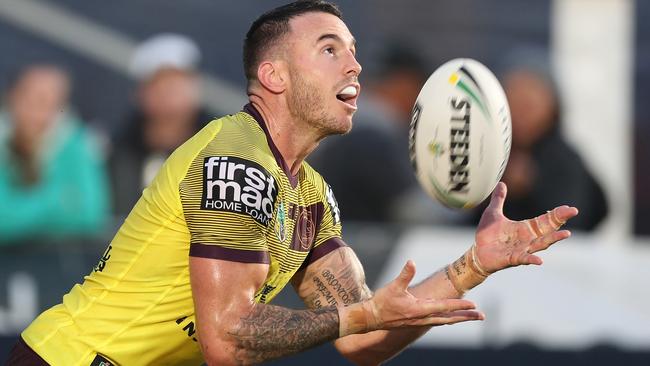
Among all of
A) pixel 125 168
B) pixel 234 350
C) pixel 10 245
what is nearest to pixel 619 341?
pixel 125 168

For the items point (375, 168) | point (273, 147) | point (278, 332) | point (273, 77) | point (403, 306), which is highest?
point (375, 168)

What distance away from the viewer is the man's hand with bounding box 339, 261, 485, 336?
4691mm

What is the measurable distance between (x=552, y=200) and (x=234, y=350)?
4989mm

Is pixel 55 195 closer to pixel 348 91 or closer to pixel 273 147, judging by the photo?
pixel 273 147

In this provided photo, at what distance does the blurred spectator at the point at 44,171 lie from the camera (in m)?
9.04

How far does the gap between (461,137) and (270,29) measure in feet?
2.98

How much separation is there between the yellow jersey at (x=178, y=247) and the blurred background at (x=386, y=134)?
3194mm

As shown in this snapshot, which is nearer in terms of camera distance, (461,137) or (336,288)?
(461,137)

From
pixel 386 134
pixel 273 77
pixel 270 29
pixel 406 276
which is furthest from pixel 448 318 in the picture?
pixel 386 134

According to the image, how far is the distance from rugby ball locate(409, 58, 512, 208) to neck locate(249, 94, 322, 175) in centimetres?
47

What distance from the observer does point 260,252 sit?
481 cm

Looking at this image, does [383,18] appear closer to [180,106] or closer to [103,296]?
[180,106]

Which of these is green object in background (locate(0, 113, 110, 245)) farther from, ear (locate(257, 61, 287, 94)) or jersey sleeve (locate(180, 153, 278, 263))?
jersey sleeve (locate(180, 153, 278, 263))

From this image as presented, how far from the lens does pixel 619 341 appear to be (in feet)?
29.3
